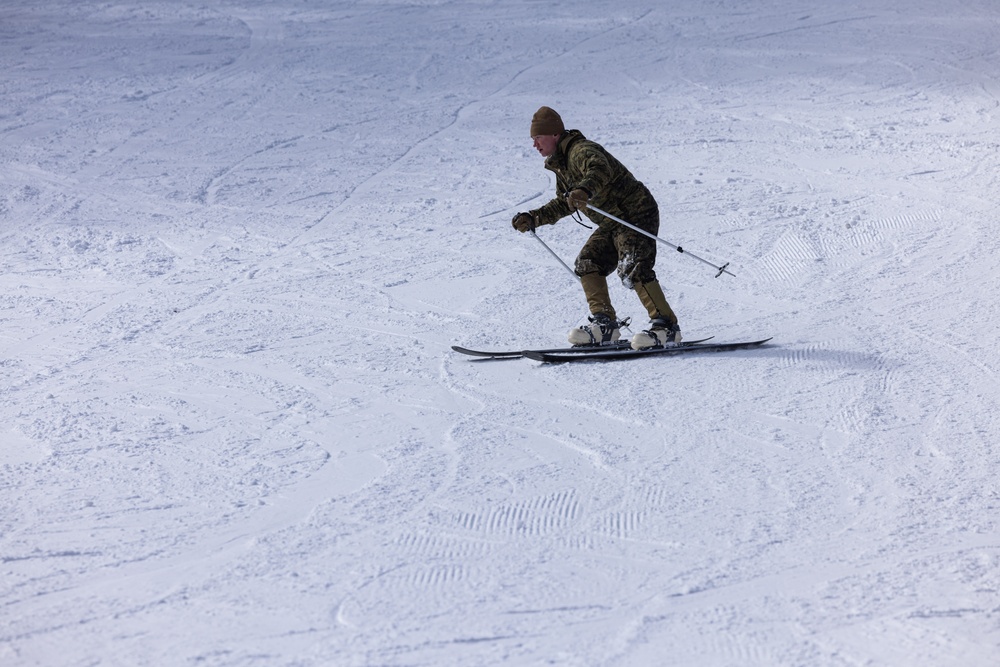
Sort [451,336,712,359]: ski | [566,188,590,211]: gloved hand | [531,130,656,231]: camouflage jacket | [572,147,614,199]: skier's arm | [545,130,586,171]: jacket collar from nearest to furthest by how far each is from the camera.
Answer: [566,188,590,211]: gloved hand < [572,147,614,199]: skier's arm < [531,130,656,231]: camouflage jacket < [545,130,586,171]: jacket collar < [451,336,712,359]: ski

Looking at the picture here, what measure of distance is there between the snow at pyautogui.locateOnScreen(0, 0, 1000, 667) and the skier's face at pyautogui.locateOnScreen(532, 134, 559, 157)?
117cm

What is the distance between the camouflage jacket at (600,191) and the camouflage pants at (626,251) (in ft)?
0.11

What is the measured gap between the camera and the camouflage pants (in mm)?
6000

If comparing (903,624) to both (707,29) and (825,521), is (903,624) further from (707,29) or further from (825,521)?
(707,29)

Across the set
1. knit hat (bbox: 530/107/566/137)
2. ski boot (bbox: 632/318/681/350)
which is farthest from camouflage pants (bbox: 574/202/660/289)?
knit hat (bbox: 530/107/566/137)

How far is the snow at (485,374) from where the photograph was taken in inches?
142

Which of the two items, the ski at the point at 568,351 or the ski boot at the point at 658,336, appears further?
the ski at the point at 568,351

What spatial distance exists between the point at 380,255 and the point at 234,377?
2.38 meters

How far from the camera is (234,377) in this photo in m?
5.99

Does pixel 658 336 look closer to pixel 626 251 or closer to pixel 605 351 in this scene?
pixel 605 351

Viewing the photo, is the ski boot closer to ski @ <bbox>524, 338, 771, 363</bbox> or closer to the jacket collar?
ski @ <bbox>524, 338, 771, 363</bbox>

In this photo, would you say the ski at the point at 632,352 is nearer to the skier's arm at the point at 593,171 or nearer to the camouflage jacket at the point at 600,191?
the camouflage jacket at the point at 600,191

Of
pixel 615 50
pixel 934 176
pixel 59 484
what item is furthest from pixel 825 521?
pixel 615 50

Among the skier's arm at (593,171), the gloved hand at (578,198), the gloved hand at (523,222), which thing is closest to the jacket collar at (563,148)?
the skier's arm at (593,171)
